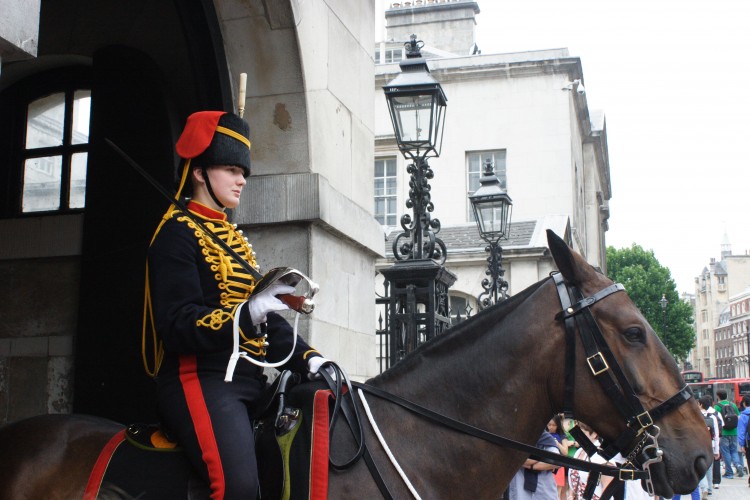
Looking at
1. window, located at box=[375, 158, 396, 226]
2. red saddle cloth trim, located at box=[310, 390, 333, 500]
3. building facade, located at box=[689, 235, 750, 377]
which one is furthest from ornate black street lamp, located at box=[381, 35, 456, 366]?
building facade, located at box=[689, 235, 750, 377]

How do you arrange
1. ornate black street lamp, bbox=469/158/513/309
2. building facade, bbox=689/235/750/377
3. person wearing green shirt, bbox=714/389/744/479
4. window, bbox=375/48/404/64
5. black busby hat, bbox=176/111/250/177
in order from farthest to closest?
building facade, bbox=689/235/750/377
window, bbox=375/48/404/64
person wearing green shirt, bbox=714/389/744/479
ornate black street lamp, bbox=469/158/513/309
black busby hat, bbox=176/111/250/177

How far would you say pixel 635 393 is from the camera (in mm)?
3514

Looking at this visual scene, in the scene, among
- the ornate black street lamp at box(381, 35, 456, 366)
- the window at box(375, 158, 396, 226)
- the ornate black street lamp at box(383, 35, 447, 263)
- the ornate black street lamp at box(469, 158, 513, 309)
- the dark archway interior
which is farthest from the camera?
the window at box(375, 158, 396, 226)

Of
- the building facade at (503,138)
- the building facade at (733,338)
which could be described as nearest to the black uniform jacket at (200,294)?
the building facade at (503,138)

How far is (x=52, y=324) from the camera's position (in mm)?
7082

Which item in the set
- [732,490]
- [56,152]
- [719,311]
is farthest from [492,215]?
[719,311]

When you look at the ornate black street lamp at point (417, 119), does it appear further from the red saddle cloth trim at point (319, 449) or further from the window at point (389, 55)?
the window at point (389, 55)

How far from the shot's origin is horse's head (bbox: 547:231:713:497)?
136 inches

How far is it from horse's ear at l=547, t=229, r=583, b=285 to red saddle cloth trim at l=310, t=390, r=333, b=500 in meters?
1.17

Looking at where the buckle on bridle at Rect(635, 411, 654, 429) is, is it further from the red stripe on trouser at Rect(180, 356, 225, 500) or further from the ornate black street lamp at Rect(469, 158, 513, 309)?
the ornate black street lamp at Rect(469, 158, 513, 309)

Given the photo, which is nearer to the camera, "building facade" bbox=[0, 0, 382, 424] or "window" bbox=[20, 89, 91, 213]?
"building facade" bbox=[0, 0, 382, 424]

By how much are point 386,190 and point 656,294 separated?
157ft

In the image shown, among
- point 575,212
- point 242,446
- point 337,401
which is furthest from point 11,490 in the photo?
point 575,212

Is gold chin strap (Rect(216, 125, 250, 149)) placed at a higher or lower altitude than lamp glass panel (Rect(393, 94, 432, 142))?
lower
